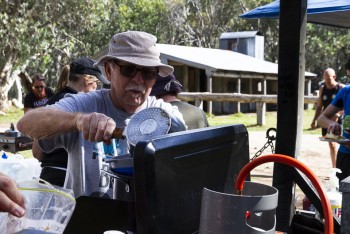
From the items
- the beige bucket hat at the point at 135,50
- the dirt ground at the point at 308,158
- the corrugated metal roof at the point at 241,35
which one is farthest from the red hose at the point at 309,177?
the corrugated metal roof at the point at 241,35

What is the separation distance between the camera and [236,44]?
122 ft

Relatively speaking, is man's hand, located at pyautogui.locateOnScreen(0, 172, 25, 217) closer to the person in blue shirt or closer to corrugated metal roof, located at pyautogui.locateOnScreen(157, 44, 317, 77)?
the person in blue shirt

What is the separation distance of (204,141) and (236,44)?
119ft

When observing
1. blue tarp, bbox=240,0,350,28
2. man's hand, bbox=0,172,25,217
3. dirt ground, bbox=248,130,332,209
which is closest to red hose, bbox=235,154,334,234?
man's hand, bbox=0,172,25,217

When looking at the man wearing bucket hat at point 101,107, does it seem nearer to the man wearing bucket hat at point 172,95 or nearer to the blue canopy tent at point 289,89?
the blue canopy tent at point 289,89

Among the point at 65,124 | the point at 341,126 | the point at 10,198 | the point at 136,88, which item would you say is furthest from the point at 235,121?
the point at 10,198

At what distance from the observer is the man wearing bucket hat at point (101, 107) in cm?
225

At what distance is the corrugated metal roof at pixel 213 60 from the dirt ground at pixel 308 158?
1120 centimetres

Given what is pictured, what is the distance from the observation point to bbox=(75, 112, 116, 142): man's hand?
1.75m

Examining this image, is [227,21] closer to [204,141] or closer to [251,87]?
[251,87]

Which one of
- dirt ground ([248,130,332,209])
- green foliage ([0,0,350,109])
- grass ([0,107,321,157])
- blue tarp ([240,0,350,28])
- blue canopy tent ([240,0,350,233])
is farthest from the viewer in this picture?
green foliage ([0,0,350,109])

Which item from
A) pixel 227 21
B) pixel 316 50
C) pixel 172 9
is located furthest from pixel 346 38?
pixel 172 9

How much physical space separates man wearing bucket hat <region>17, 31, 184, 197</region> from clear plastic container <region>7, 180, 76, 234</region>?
2.16ft

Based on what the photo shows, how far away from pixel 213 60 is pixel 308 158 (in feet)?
58.4
